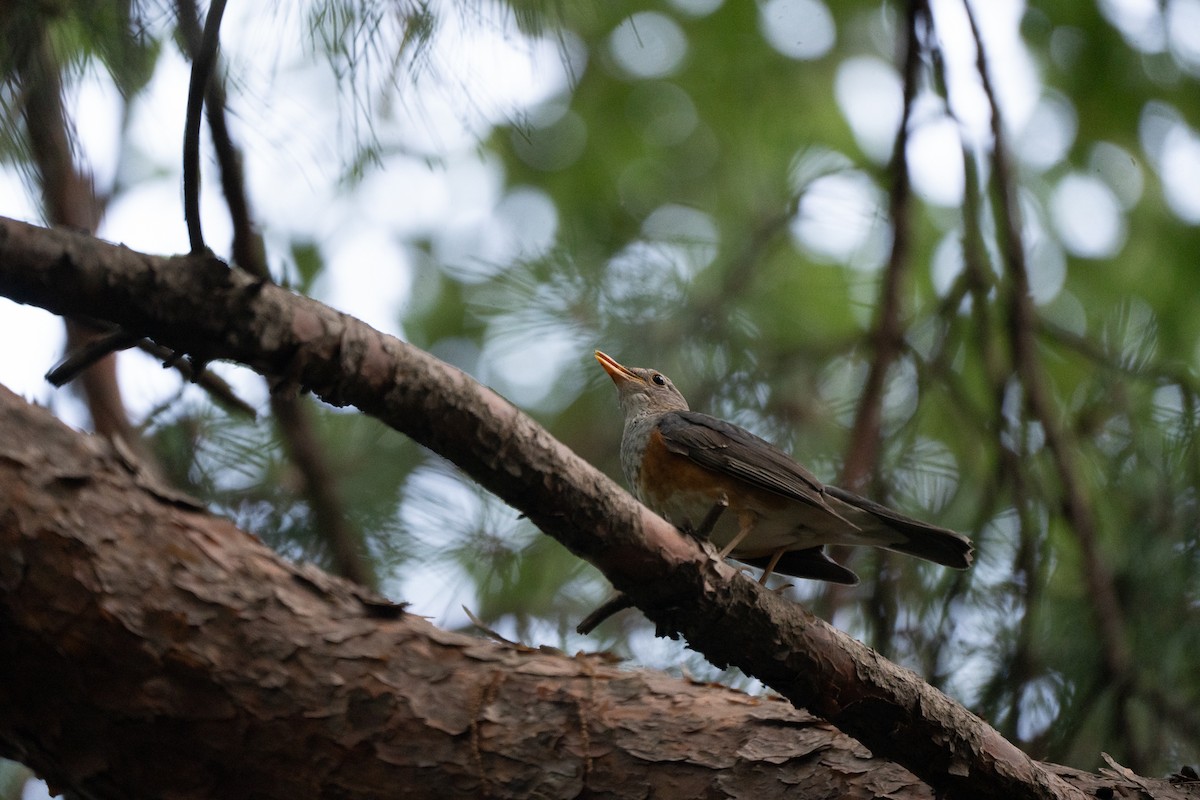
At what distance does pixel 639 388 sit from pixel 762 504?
1.21 metres

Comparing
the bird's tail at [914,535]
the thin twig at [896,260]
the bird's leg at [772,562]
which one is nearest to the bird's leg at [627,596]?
the bird's leg at [772,562]

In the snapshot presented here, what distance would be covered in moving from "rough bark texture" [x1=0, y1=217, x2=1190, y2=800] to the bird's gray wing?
905 mm

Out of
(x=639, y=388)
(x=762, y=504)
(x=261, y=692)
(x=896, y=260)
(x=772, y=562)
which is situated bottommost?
(x=261, y=692)

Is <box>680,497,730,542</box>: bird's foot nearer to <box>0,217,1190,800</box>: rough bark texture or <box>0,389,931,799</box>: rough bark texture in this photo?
<box>0,217,1190,800</box>: rough bark texture

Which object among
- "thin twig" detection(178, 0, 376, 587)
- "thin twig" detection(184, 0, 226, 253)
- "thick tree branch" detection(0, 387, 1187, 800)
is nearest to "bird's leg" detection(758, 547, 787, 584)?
"thick tree branch" detection(0, 387, 1187, 800)

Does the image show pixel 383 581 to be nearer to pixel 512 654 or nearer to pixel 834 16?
pixel 512 654

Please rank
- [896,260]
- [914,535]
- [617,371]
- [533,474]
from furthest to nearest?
[617,371], [896,260], [914,535], [533,474]

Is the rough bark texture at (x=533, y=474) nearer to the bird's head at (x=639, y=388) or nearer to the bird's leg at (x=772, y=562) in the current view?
the bird's leg at (x=772, y=562)

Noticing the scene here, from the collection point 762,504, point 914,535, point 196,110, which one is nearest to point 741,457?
point 762,504

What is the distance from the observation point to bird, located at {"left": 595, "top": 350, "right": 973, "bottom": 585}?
3.23m

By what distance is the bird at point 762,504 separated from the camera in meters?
3.23

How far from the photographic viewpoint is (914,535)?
134 inches

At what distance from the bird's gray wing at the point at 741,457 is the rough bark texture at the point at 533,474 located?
2.97 feet

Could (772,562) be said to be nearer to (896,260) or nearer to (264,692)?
(896,260)
